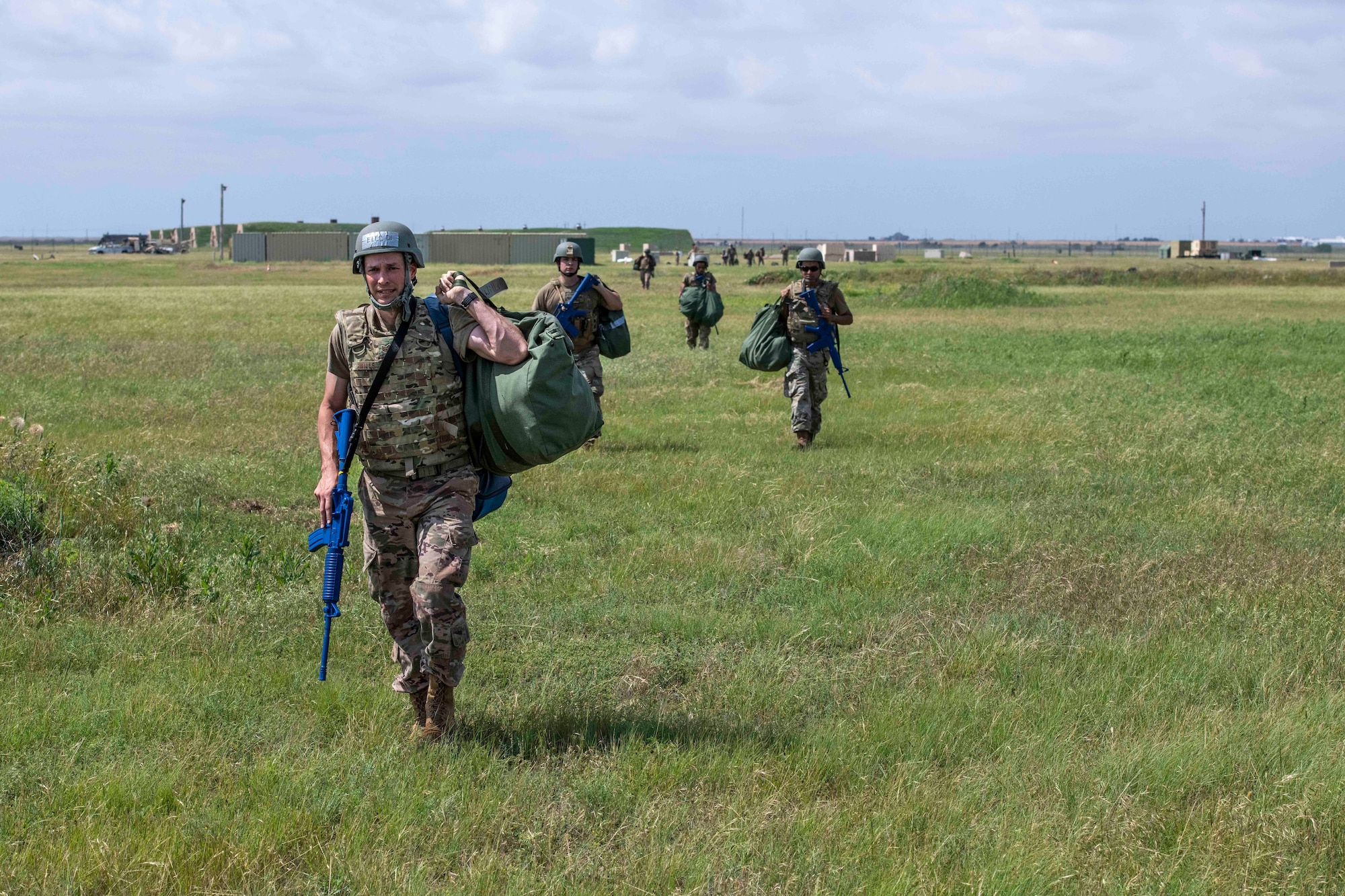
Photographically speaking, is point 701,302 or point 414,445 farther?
point 701,302

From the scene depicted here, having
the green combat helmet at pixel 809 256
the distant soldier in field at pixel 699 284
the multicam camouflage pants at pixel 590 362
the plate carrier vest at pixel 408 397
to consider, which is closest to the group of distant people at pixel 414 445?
the plate carrier vest at pixel 408 397

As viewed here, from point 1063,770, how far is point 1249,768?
66 cm

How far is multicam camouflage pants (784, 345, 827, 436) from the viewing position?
11992mm

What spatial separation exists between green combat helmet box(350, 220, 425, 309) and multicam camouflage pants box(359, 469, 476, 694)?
70 cm

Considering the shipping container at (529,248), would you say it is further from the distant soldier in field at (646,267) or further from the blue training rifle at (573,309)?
the blue training rifle at (573,309)

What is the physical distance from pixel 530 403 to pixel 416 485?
0.54 m

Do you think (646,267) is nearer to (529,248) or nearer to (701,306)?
(701,306)

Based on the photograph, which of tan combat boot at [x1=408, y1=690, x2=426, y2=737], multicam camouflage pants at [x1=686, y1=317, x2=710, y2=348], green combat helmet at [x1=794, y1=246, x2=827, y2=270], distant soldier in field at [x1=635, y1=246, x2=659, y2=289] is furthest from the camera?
distant soldier in field at [x1=635, y1=246, x2=659, y2=289]

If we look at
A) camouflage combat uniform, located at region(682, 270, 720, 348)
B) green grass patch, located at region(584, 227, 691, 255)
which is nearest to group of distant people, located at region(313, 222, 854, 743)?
camouflage combat uniform, located at region(682, 270, 720, 348)

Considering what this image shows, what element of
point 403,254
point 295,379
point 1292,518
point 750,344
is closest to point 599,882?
point 403,254

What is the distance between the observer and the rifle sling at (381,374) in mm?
4828

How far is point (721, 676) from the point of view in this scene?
580cm

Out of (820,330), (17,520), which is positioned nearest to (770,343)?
(820,330)

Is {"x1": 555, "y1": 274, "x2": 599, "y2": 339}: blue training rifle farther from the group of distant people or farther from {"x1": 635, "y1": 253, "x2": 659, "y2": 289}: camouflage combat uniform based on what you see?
{"x1": 635, "y1": 253, "x2": 659, "y2": 289}: camouflage combat uniform
